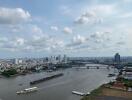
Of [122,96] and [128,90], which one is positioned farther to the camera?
[128,90]

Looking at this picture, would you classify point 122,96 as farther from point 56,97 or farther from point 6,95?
point 6,95

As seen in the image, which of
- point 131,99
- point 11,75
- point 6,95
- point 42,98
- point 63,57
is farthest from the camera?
point 63,57

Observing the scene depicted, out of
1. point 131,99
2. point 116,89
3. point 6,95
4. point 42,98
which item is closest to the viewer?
point 131,99

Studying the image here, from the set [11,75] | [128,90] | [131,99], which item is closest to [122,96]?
[131,99]

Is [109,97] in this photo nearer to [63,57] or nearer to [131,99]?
[131,99]

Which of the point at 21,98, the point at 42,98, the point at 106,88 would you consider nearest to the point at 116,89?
the point at 106,88

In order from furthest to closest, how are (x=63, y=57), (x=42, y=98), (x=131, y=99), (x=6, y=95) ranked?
1. (x=63, y=57)
2. (x=6, y=95)
3. (x=42, y=98)
4. (x=131, y=99)

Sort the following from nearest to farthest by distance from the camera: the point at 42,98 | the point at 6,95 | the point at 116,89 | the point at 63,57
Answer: the point at 42,98
the point at 6,95
the point at 116,89
the point at 63,57

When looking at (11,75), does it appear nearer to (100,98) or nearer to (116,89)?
(116,89)

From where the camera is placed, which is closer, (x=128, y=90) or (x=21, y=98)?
(x=21, y=98)
